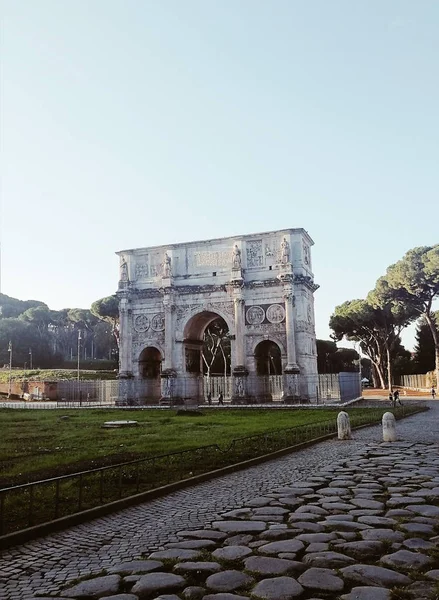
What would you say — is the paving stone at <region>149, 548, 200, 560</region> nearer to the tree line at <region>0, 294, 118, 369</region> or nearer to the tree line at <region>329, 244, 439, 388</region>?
the tree line at <region>329, 244, 439, 388</region>

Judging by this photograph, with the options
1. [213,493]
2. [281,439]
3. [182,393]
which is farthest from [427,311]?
[213,493]

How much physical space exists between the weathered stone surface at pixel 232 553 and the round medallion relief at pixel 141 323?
3407cm

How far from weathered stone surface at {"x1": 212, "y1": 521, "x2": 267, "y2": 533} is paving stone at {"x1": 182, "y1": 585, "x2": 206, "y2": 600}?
1.73 m

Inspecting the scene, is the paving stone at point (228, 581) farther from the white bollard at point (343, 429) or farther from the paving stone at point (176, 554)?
the white bollard at point (343, 429)

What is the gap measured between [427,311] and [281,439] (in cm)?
3724

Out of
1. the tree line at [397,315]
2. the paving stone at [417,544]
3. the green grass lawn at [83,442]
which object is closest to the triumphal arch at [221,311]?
the tree line at [397,315]

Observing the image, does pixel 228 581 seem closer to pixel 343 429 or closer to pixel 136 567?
pixel 136 567

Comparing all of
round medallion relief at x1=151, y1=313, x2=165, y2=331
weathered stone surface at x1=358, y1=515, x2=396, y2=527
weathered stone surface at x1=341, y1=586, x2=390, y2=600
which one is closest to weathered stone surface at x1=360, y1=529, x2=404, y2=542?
weathered stone surface at x1=358, y1=515, x2=396, y2=527

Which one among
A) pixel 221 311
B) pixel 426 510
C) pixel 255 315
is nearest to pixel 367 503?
pixel 426 510

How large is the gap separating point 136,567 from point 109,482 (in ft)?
13.9

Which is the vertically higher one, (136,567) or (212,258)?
(212,258)

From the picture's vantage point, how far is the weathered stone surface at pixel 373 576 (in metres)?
4.06

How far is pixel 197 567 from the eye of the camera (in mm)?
4523

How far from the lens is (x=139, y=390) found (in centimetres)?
3797
